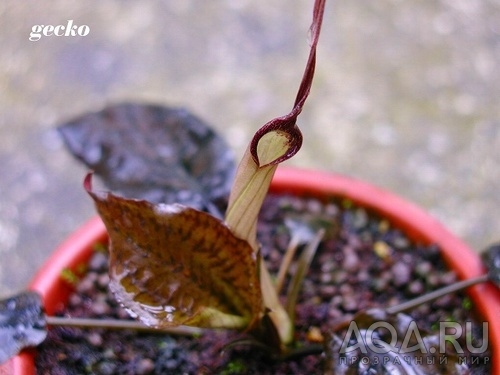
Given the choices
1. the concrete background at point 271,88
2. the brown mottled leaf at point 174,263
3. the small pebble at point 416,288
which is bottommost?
the brown mottled leaf at point 174,263

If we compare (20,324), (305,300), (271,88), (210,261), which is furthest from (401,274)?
(271,88)

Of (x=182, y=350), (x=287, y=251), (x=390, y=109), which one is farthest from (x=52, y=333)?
(x=390, y=109)

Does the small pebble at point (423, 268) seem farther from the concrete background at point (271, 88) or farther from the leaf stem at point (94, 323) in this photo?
the concrete background at point (271, 88)

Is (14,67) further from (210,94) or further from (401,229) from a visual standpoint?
(401,229)

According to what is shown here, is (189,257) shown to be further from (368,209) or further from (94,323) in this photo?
(368,209)

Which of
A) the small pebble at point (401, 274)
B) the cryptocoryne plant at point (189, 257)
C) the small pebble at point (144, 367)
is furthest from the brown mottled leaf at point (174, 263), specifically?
the small pebble at point (401, 274)

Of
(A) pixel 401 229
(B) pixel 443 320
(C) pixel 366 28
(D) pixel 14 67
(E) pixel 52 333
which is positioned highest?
(C) pixel 366 28

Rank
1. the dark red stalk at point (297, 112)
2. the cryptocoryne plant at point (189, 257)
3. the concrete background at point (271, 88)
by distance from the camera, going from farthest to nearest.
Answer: the concrete background at point (271, 88) < the cryptocoryne plant at point (189, 257) < the dark red stalk at point (297, 112)
